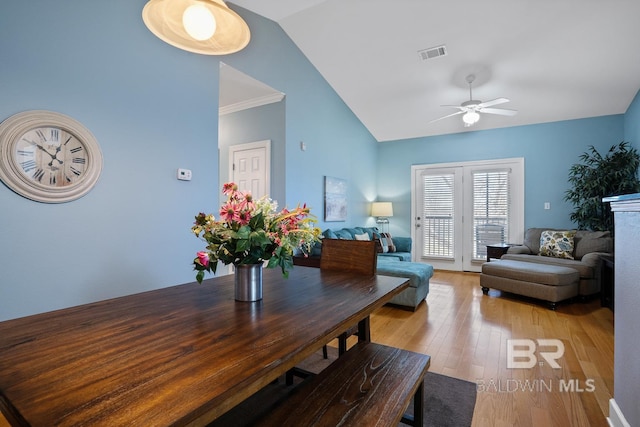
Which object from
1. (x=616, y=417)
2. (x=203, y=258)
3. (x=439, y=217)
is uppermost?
(x=439, y=217)

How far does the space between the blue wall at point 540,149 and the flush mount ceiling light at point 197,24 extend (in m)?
5.01

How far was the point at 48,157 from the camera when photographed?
1.88 meters

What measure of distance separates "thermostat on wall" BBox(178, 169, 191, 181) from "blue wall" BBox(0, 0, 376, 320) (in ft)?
0.16

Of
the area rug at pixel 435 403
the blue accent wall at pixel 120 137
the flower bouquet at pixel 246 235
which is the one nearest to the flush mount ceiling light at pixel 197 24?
the flower bouquet at pixel 246 235

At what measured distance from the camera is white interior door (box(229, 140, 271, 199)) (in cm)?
388

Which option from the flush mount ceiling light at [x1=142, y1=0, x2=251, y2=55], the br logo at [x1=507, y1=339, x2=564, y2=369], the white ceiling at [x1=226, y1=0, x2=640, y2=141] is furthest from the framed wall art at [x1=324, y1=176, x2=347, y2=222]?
the flush mount ceiling light at [x1=142, y1=0, x2=251, y2=55]

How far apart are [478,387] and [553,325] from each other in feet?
5.32

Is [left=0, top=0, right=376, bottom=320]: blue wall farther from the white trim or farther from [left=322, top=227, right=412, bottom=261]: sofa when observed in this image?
[left=322, top=227, right=412, bottom=261]: sofa

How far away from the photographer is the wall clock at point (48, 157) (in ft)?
5.67

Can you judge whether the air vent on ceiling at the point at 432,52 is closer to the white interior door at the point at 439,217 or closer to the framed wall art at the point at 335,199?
the framed wall art at the point at 335,199

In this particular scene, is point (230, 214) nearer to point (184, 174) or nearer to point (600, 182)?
point (184, 174)

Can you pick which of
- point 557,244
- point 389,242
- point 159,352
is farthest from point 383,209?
point 159,352

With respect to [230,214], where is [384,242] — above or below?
below

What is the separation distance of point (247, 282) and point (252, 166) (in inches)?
118
